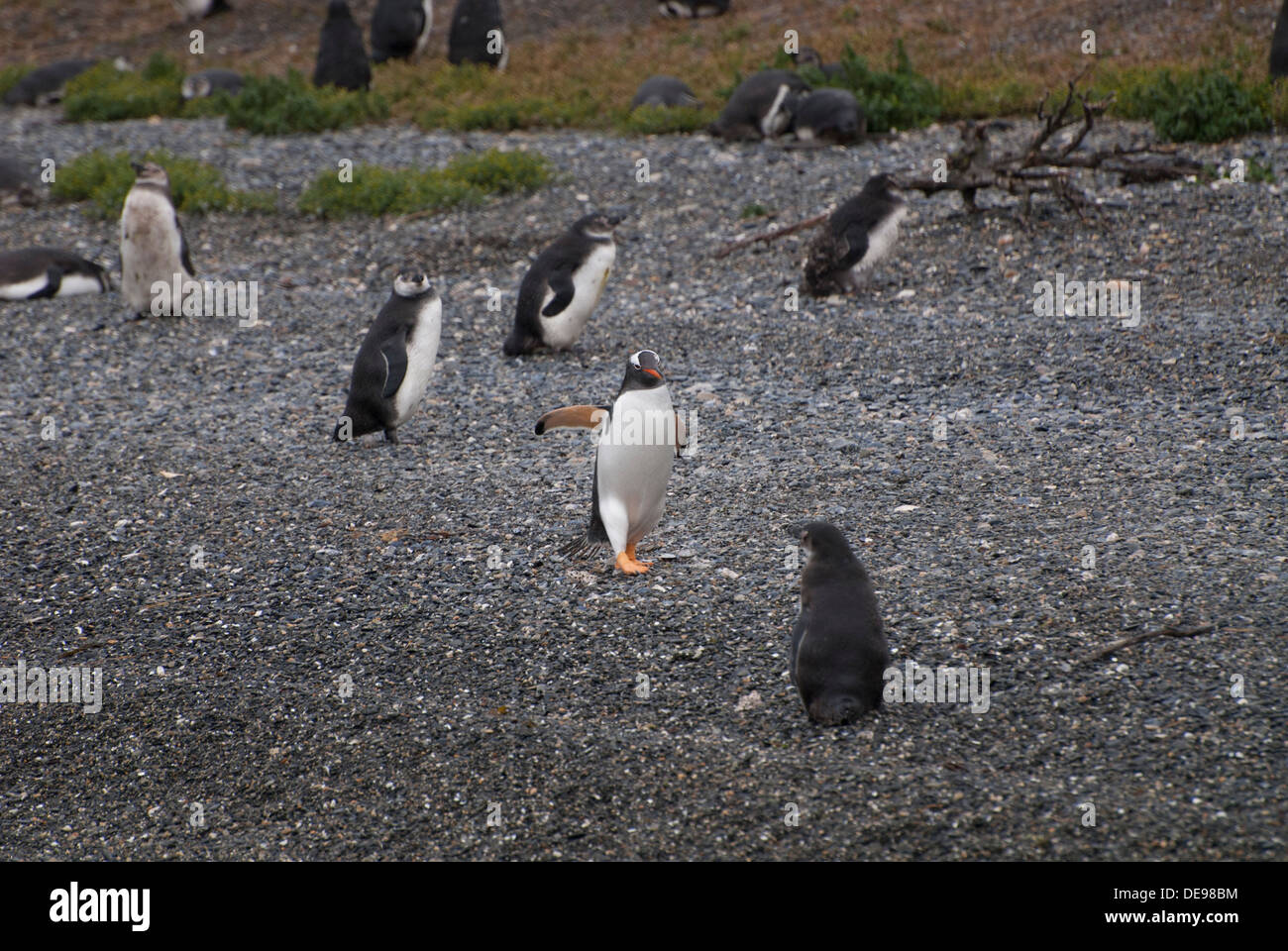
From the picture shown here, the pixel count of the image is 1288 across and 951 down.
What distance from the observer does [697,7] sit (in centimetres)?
1677

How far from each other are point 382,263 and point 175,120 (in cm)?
691

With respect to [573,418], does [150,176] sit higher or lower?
higher

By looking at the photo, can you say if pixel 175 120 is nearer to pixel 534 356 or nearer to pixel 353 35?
pixel 353 35

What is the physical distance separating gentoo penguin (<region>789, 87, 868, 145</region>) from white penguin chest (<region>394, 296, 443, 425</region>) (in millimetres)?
5941

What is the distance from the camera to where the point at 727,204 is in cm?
1039

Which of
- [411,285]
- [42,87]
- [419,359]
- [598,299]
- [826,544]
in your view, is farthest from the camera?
[42,87]

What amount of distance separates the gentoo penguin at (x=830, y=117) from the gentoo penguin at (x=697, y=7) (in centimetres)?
562

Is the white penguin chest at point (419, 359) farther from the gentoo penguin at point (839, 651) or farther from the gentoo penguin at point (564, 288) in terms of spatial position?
the gentoo penguin at point (839, 651)

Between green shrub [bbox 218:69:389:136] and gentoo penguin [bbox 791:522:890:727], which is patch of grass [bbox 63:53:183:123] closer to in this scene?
green shrub [bbox 218:69:389:136]

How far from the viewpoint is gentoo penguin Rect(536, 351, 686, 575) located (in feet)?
15.5

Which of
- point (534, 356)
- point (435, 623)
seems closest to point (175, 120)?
point (534, 356)

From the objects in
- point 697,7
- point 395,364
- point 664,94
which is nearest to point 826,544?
point 395,364

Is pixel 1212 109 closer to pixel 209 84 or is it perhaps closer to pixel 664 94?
pixel 664 94

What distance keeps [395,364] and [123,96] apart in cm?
1153
